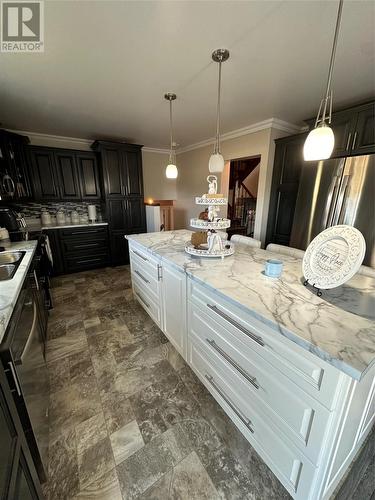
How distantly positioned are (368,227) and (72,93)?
332 centimetres

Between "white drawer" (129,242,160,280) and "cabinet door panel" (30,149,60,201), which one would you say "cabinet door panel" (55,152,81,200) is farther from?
"white drawer" (129,242,160,280)

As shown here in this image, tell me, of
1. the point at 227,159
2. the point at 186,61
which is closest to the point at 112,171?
the point at 227,159

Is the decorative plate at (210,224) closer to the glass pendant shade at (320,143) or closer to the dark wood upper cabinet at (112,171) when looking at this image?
the glass pendant shade at (320,143)

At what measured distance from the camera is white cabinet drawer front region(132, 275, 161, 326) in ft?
6.63

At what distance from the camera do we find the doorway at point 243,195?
4.89m

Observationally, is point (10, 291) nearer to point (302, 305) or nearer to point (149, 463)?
point (149, 463)

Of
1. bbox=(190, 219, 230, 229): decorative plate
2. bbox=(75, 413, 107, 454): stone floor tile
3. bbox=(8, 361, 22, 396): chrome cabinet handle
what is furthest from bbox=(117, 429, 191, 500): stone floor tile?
bbox=(190, 219, 230, 229): decorative plate

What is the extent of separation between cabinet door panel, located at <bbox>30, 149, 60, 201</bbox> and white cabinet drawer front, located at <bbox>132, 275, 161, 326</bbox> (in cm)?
234

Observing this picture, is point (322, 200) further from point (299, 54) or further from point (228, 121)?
point (228, 121)

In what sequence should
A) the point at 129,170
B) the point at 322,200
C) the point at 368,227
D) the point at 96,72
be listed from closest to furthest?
the point at 96,72 → the point at 368,227 → the point at 322,200 → the point at 129,170

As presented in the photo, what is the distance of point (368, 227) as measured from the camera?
201cm

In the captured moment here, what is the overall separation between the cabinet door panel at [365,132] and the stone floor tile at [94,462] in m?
3.30

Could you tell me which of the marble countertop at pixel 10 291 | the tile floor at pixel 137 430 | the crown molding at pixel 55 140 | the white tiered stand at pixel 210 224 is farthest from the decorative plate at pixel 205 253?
the crown molding at pixel 55 140

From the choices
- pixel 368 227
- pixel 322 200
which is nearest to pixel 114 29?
pixel 322 200
